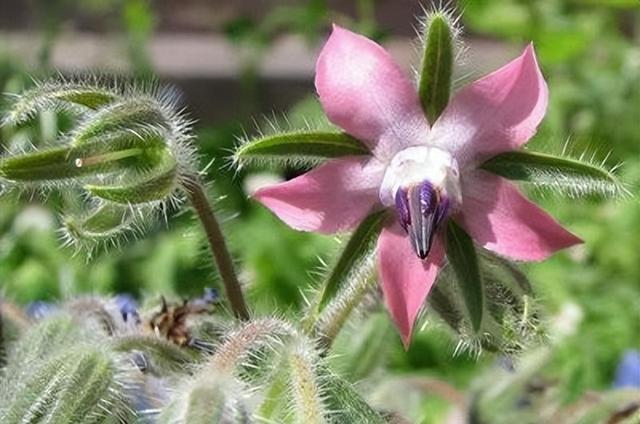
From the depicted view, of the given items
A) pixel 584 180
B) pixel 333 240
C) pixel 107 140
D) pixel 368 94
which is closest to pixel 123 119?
pixel 107 140

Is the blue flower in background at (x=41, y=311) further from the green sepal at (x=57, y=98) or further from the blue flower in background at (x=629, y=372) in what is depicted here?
the blue flower in background at (x=629, y=372)

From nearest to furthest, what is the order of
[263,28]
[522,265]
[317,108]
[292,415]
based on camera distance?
[292,415]
[522,265]
[317,108]
[263,28]

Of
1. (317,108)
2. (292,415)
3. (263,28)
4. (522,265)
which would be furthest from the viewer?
(263,28)

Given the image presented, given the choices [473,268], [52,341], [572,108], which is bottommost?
[572,108]

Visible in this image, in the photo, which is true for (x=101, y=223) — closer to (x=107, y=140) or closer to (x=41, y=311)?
(x=107, y=140)

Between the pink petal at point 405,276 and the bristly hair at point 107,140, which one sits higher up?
the bristly hair at point 107,140

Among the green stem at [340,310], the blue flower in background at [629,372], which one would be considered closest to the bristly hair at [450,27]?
the green stem at [340,310]

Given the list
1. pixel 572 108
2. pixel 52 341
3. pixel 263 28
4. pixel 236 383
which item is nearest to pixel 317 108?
pixel 263 28

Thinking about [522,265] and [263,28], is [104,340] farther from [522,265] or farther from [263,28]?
[263,28]
